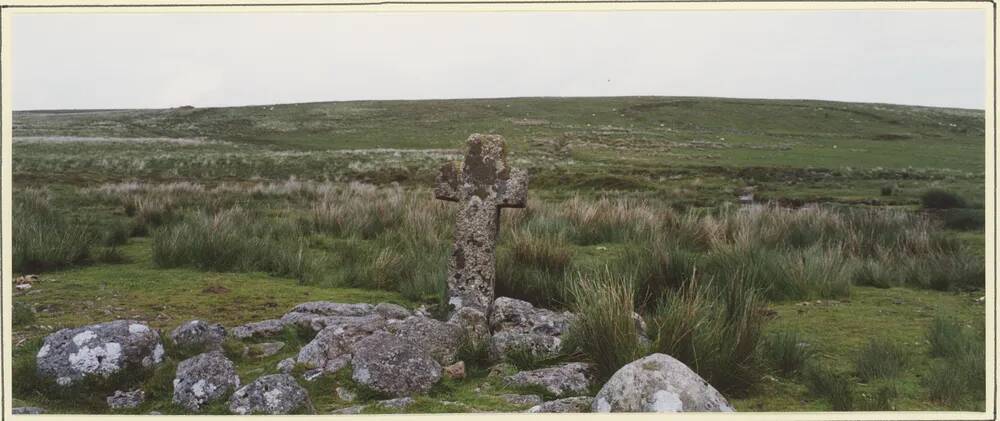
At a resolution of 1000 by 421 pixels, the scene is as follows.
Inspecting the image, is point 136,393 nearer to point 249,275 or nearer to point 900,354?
point 249,275

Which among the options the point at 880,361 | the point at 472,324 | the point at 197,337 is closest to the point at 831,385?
the point at 880,361

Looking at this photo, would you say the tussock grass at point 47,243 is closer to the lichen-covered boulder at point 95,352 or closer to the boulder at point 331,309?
the boulder at point 331,309

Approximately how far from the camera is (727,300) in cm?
665

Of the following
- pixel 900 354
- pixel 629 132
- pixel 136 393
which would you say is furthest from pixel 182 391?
pixel 629 132

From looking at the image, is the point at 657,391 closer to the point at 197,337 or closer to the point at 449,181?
the point at 197,337

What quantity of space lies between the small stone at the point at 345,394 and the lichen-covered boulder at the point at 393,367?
0.10 m

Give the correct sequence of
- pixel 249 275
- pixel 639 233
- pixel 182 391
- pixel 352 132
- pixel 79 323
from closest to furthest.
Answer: pixel 182 391, pixel 79 323, pixel 249 275, pixel 639 233, pixel 352 132

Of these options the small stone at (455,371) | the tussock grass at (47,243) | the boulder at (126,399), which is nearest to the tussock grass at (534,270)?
the small stone at (455,371)

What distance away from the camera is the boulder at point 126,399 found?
4566 millimetres

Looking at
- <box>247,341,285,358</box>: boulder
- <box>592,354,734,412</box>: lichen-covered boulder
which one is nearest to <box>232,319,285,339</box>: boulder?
<box>247,341,285,358</box>: boulder

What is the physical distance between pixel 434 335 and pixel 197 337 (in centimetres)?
178

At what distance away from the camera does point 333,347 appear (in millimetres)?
5234

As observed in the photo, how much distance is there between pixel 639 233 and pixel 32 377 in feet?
28.3

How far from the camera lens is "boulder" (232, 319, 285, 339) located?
592 centimetres
